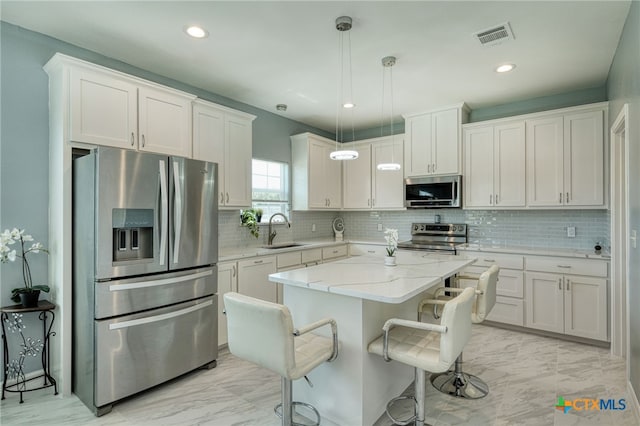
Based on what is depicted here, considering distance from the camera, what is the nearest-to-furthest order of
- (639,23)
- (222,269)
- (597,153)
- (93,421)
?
(639,23) → (93,421) → (222,269) → (597,153)

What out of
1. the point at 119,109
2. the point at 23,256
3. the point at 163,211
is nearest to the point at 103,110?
the point at 119,109

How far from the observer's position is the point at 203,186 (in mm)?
2879

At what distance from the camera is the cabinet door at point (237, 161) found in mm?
3723

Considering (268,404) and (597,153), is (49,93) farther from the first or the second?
(597,153)

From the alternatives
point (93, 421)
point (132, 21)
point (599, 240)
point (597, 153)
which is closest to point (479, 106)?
point (597, 153)

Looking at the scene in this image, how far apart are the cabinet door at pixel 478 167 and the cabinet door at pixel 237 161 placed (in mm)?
2775

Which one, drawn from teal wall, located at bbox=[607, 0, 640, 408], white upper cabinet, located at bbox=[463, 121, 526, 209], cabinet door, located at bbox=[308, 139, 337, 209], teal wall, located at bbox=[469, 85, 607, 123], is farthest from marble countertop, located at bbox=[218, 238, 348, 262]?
teal wall, located at bbox=[607, 0, 640, 408]

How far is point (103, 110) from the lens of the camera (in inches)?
103

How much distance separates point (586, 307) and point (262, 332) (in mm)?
3486

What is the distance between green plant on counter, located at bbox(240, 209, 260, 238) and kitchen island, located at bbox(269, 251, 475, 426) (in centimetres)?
190

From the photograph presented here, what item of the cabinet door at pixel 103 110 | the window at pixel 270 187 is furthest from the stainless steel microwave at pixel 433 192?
the cabinet door at pixel 103 110

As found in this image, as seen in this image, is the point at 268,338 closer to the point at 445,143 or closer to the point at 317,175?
the point at 317,175

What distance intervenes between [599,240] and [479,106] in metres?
2.11

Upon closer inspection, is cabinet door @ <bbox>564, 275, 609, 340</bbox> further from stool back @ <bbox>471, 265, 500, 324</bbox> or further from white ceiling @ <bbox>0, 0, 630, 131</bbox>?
white ceiling @ <bbox>0, 0, 630, 131</bbox>
